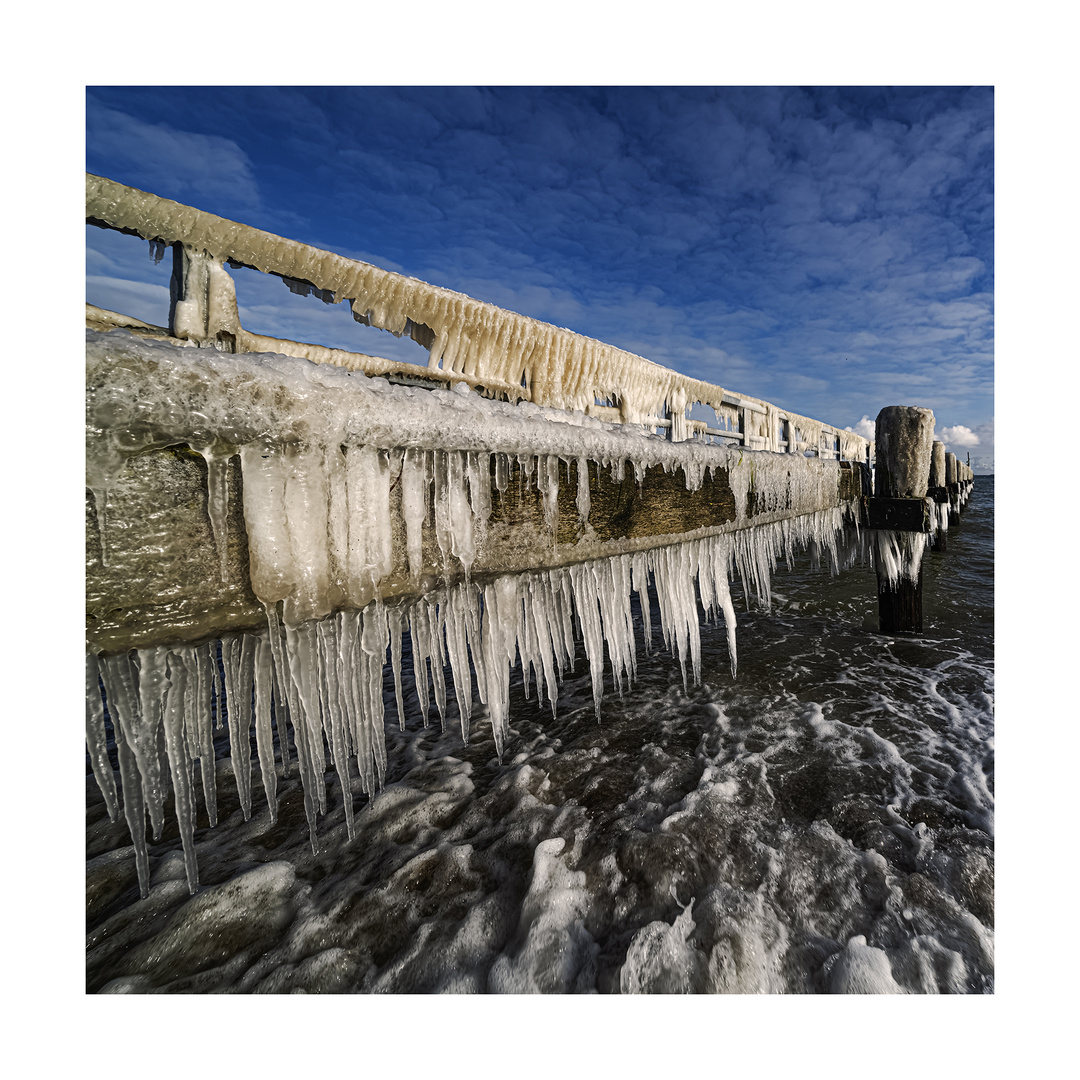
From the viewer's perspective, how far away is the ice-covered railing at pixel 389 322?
105 inches

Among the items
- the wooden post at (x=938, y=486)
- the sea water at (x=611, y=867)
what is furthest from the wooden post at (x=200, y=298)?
the wooden post at (x=938, y=486)

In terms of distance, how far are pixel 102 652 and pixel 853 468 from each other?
6.02 m

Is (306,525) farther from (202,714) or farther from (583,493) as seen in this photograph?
(583,493)

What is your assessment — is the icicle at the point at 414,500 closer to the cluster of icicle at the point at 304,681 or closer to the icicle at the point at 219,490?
the cluster of icicle at the point at 304,681

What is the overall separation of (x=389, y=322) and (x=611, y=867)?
3924 mm

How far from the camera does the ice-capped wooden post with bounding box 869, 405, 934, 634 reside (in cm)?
480

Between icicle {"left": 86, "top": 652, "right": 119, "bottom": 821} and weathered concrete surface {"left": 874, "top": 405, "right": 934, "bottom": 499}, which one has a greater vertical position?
weathered concrete surface {"left": 874, "top": 405, "right": 934, "bottom": 499}

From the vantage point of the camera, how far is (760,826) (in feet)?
7.82

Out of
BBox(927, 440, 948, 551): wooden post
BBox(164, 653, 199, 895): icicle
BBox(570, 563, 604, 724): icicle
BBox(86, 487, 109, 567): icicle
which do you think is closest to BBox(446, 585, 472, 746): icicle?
BBox(570, 563, 604, 724): icicle

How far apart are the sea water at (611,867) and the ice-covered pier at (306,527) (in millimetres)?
632

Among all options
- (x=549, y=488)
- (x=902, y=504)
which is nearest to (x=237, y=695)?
(x=549, y=488)

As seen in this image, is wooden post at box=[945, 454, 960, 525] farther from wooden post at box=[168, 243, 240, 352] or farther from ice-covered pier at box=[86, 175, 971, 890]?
wooden post at box=[168, 243, 240, 352]

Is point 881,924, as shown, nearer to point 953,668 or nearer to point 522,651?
point 522,651

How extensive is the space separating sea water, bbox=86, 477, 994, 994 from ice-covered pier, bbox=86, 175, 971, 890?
0.63m
